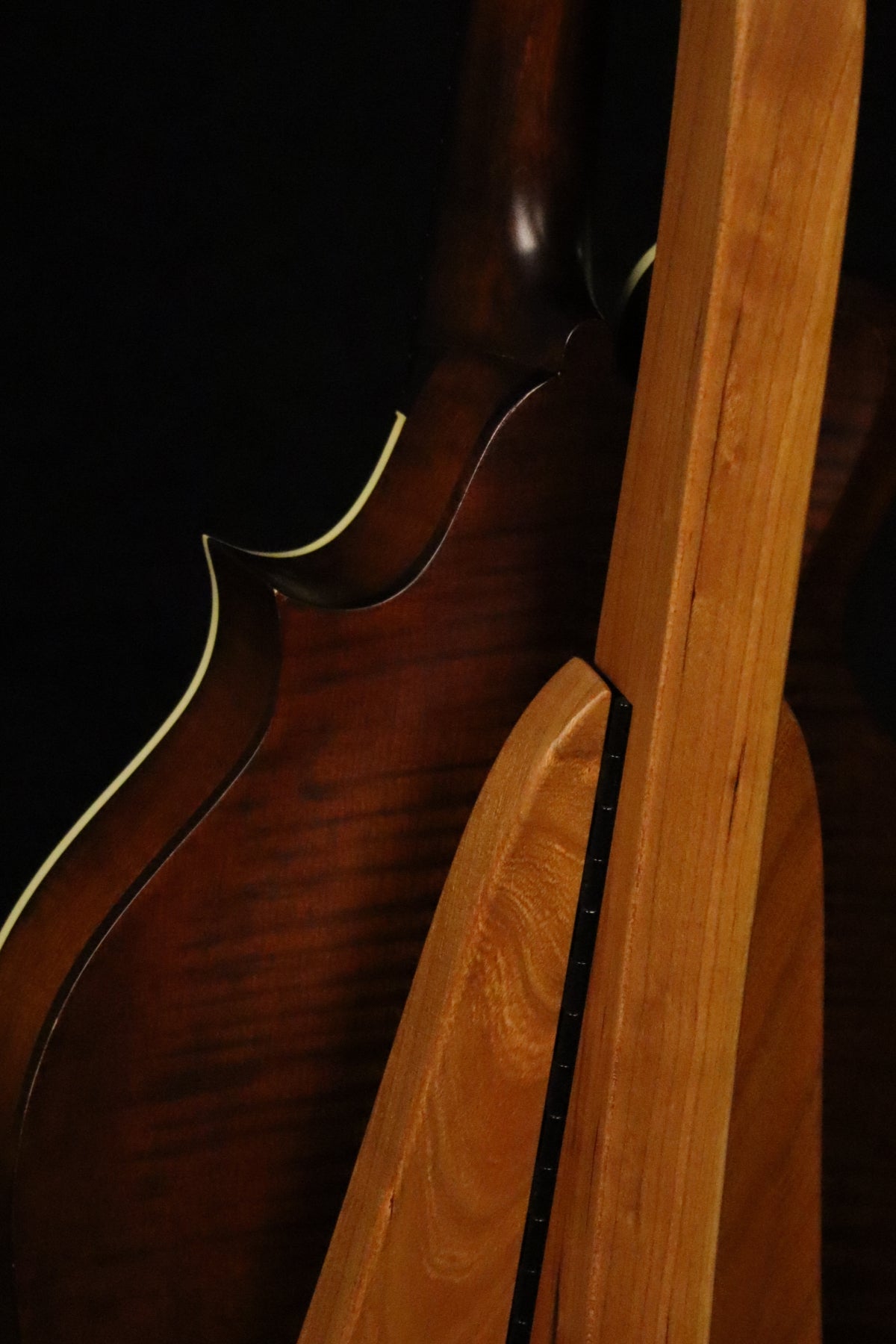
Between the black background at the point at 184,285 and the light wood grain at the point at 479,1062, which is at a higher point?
the black background at the point at 184,285

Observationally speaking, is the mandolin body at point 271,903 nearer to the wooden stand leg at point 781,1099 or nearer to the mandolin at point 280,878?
the mandolin at point 280,878

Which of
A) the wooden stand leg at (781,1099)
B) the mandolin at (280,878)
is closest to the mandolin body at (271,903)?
the mandolin at (280,878)

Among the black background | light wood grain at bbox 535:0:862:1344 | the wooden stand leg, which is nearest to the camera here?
light wood grain at bbox 535:0:862:1344

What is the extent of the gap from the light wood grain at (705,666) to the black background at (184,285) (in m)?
0.70

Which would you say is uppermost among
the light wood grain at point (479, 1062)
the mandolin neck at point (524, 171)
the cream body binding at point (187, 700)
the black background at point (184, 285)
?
the black background at point (184, 285)

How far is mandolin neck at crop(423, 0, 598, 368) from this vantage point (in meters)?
0.81

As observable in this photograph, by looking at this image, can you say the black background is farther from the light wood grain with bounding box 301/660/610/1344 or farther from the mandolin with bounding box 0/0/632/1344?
Result: the light wood grain with bounding box 301/660/610/1344

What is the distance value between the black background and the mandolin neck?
1.29ft

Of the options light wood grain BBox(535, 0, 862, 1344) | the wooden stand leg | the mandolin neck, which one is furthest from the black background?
light wood grain BBox(535, 0, 862, 1344)

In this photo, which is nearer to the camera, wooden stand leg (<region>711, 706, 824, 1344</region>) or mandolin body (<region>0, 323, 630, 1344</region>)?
wooden stand leg (<region>711, 706, 824, 1344</region>)

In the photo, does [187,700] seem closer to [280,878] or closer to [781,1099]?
[280,878]

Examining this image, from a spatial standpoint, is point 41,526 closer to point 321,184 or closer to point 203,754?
point 321,184

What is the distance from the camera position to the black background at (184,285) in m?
1.19

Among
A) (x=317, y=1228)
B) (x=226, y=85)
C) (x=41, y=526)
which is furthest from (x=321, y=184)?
(x=317, y=1228)
